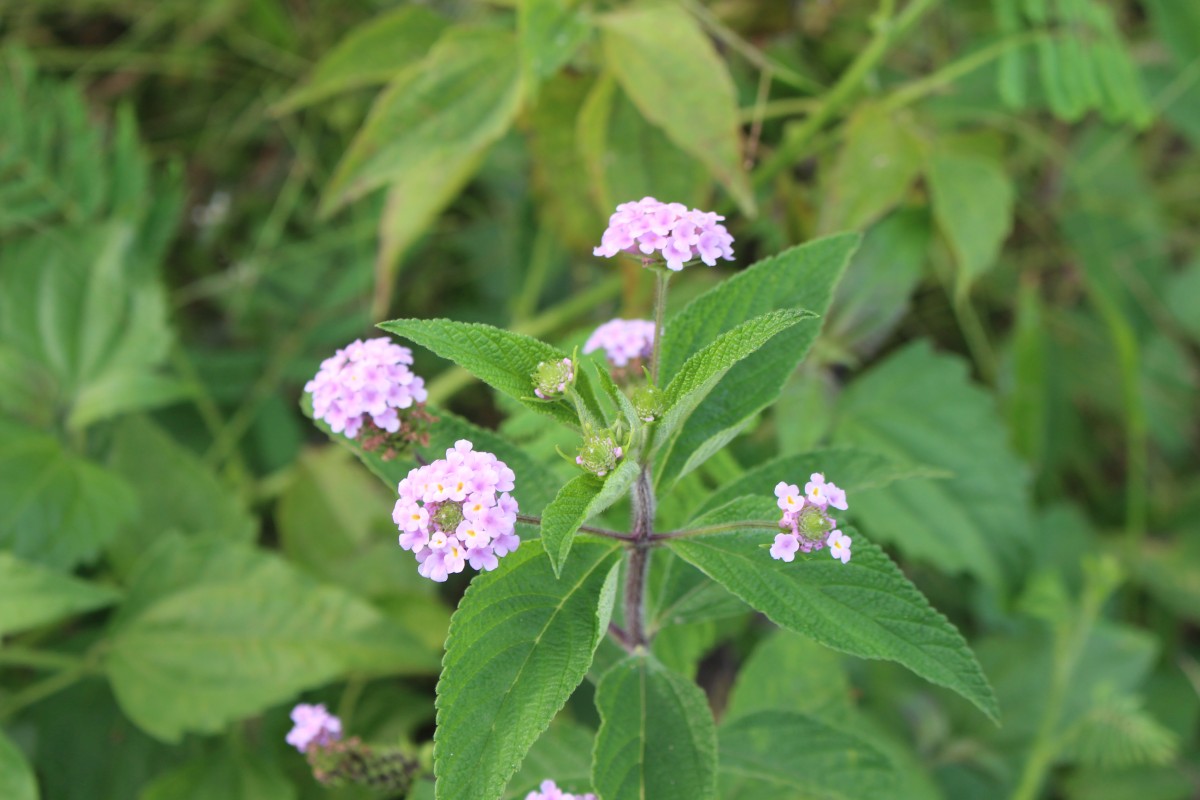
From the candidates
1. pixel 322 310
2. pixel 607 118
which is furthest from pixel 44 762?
pixel 607 118

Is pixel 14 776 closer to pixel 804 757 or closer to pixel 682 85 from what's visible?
pixel 804 757

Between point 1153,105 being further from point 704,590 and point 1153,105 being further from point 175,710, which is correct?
point 175,710

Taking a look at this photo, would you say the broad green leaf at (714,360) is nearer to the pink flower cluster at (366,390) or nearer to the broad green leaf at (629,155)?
the pink flower cluster at (366,390)

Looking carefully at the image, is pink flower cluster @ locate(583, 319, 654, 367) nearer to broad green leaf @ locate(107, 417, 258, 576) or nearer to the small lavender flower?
the small lavender flower

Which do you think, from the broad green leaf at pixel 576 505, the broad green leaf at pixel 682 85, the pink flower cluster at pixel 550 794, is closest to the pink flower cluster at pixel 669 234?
the broad green leaf at pixel 576 505

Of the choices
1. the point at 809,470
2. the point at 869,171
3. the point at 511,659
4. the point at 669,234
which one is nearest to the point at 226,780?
the point at 511,659

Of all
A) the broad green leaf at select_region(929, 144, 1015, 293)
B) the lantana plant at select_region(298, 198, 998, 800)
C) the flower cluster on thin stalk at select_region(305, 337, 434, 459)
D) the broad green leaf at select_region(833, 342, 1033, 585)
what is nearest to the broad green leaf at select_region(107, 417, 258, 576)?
the lantana plant at select_region(298, 198, 998, 800)

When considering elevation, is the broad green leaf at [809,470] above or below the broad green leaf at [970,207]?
below
